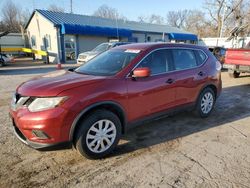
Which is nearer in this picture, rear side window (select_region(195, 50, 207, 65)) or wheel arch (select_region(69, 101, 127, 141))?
wheel arch (select_region(69, 101, 127, 141))

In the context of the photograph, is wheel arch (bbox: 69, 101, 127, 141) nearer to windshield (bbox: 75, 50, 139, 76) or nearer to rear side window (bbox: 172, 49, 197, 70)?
windshield (bbox: 75, 50, 139, 76)

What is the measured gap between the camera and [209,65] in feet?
17.6

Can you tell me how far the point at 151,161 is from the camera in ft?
11.4

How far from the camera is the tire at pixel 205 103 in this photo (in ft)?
17.2

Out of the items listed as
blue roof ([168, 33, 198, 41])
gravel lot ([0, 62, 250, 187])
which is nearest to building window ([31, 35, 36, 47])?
blue roof ([168, 33, 198, 41])

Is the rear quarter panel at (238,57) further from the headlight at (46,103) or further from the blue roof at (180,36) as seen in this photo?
the blue roof at (180,36)

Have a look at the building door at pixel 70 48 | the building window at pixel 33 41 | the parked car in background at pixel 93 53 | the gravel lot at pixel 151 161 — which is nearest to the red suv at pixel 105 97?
the gravel lot at pixel 151 161

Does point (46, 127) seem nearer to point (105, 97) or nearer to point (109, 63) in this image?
point (105, 97)

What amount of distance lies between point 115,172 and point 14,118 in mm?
1683

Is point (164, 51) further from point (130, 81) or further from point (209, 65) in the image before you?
point (209, 65)

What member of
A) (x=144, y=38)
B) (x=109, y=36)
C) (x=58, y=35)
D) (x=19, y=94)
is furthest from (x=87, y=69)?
(x=144, y=38)

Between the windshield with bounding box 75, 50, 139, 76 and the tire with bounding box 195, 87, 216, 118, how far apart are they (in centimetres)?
213

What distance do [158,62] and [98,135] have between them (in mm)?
1813

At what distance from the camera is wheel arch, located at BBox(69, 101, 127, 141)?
3.16m
